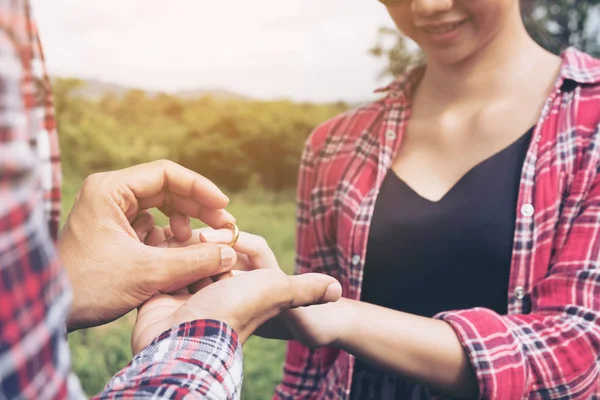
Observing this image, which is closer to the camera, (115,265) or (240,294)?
(240,294)

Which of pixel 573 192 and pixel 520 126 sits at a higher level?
pixel 520 126

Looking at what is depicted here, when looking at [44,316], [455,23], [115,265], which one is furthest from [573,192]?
[44,316]

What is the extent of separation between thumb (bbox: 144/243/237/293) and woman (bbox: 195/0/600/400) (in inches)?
5.5

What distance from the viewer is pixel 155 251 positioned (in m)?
1.06

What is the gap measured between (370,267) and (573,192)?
0.47 m

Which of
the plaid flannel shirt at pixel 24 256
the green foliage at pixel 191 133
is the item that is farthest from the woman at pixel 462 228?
the green foliage at pixel 191 133

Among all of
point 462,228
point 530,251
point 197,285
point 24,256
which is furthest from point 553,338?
point 24,256

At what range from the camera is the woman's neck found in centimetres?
143

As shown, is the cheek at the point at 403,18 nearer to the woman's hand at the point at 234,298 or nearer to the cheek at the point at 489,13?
the cheek at the point at 489,13

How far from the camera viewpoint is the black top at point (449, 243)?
1.31m

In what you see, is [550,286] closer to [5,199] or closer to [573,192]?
[573,192]

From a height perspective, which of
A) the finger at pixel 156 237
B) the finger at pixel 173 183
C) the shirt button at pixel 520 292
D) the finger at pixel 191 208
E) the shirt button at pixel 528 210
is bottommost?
the shirt button at pixel 520 292

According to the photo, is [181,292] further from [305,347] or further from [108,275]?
[305,347]

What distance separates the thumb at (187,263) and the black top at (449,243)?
1.51ft
